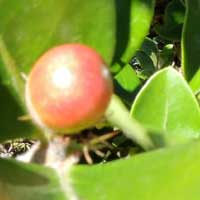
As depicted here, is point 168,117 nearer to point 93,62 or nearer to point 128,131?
point 128,131

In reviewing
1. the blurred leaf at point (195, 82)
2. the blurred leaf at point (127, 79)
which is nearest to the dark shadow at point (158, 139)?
the blurred leaf at point (195, 82)

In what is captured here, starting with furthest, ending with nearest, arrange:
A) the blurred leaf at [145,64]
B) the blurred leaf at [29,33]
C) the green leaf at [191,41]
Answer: the blurred leaf at [145,64], the green leaf at [191,41], the blurred leaf at [29,33]

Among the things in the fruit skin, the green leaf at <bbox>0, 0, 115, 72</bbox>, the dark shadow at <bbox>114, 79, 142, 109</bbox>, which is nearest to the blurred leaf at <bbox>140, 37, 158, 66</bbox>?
the dark shadow at <bbox>114, 79, 142, 109</bbox>

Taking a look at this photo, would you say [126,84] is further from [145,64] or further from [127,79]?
[145,64]

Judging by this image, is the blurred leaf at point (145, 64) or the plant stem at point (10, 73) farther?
the blurred leaf at point (145, 64)

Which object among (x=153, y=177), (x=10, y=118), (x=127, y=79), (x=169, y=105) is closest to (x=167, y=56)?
(x=127, y=79)

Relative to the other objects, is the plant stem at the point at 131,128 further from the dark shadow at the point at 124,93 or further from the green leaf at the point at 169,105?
the dark shadow at the point at 124,93
